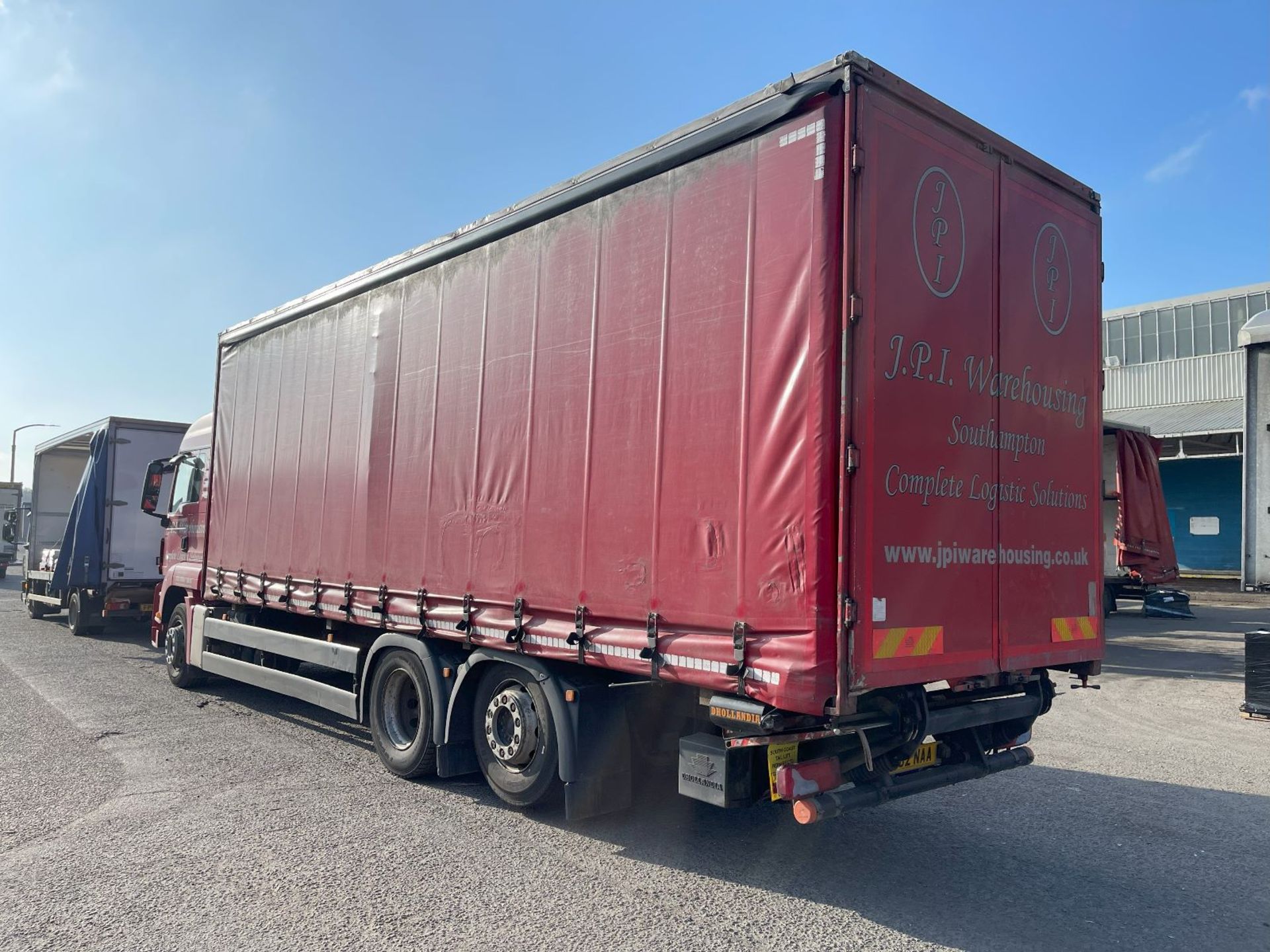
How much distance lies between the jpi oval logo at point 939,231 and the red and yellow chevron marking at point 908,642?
5.59 ft

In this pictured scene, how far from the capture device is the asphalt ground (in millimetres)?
4051

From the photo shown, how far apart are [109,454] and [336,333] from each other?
9.61 m

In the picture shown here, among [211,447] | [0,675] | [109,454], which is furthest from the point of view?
[109,454]

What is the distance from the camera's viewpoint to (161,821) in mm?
5453

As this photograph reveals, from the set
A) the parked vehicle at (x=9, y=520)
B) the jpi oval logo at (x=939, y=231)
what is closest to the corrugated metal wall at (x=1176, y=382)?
the jpi oval logo at (x=939, y=231)

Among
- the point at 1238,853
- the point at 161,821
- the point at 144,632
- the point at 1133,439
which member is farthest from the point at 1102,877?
the point at 144,632

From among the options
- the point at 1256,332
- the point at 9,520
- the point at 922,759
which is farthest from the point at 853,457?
the point at 9,520

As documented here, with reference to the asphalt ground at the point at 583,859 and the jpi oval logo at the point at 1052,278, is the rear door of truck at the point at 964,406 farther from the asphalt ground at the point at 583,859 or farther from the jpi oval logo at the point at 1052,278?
the asphalt ground at the point at 583,859

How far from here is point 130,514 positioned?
1553 centimetres

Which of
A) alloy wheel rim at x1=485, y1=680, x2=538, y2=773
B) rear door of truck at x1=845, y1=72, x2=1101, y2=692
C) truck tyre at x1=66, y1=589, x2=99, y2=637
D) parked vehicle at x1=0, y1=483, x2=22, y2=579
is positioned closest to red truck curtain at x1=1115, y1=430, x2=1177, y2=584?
rear door of truck at x1=845, y1=72, x2=1101, y2=692

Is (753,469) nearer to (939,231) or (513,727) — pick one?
(939,231)

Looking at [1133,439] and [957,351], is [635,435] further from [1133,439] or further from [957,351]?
[1133,439]

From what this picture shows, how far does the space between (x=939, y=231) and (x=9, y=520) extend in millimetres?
30217

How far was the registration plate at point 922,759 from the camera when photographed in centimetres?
484
